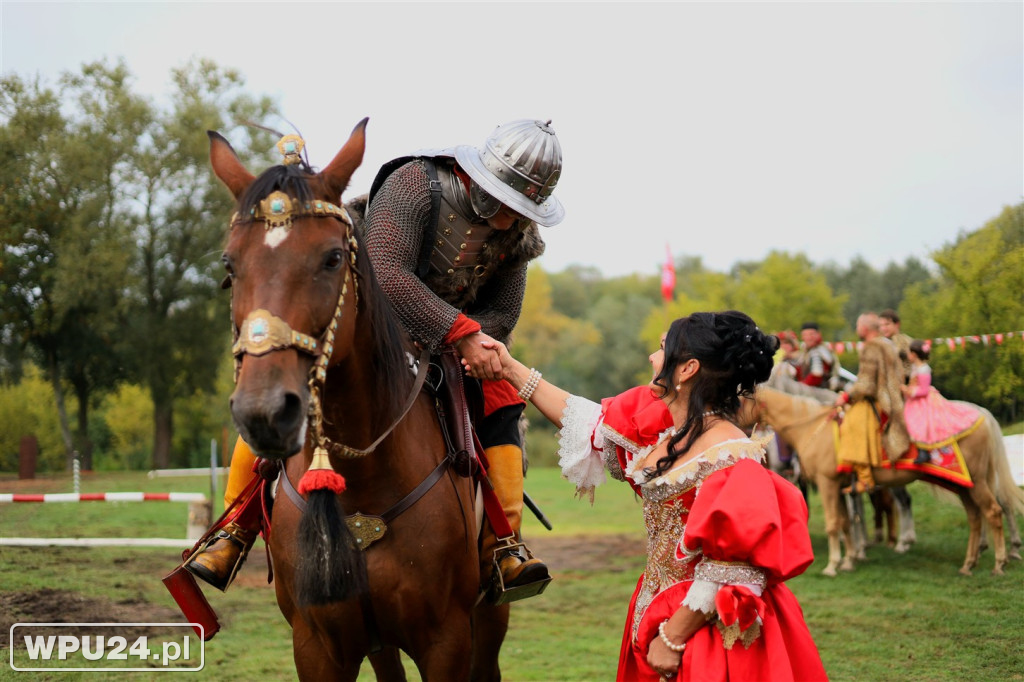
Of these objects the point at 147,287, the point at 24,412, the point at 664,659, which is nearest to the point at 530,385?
the point at 664,659

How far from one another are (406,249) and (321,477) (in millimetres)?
1108

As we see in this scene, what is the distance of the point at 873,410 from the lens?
10.1m

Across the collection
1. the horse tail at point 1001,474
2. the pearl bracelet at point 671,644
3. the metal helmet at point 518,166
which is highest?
the metal helmet at point 518,166

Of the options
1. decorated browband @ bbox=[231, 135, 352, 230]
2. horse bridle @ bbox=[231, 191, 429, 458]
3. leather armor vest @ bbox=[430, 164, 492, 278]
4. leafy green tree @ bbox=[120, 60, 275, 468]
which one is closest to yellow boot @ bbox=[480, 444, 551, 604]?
leather armor vest @ bbox=[430, 164, 492, 278]

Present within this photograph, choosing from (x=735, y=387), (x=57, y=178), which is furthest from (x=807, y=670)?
(x=57, y=178)

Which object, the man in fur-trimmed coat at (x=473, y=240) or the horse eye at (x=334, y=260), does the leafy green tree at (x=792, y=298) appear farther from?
the horse eye at (x=334, y=260)

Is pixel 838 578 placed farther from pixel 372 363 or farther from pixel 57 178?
pixel 57 178

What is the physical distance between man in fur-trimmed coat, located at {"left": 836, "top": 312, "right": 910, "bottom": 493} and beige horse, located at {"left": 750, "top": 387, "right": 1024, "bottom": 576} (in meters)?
0.28

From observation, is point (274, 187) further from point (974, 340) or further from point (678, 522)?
point (974, 340)

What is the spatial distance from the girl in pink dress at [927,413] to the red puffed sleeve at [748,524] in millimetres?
8029

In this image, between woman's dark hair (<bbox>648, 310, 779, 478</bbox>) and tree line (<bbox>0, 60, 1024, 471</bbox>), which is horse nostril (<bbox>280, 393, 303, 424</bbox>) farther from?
tree line (<bbox>0, 60, 1024, 471</bbox>)

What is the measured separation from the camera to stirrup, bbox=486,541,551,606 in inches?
136

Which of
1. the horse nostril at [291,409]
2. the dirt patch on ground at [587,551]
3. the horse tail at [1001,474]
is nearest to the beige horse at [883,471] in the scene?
the horse tail at [1001,474]

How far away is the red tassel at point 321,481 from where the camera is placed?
2557 millimetres
